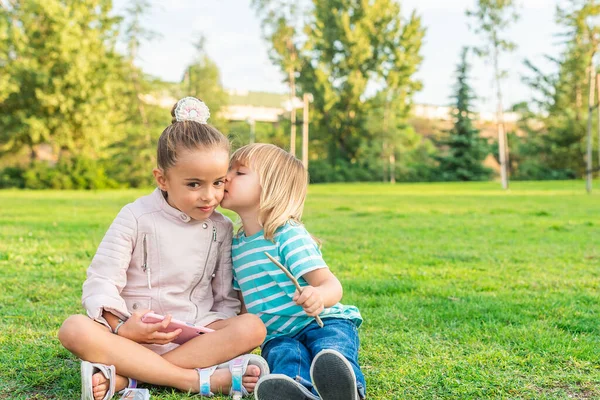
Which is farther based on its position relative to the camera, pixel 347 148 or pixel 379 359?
pixel 347 148

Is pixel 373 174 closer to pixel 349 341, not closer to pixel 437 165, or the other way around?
pixel 437 165

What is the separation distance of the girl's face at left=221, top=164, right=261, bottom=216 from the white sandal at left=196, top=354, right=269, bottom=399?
64 centimetres

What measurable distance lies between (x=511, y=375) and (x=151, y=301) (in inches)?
59.2

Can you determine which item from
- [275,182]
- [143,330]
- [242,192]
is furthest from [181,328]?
[275,182]

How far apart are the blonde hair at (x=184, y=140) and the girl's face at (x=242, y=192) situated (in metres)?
0.17

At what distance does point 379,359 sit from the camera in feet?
8.51

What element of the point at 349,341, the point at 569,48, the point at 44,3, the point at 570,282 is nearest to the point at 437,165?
the point at 569,48

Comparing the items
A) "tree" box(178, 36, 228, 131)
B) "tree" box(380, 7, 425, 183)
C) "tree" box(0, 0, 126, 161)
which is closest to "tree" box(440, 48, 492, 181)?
"tree" box(380, 7, 425, 183)

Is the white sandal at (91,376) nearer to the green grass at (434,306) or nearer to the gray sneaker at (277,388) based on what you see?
the green grass at (434,306)

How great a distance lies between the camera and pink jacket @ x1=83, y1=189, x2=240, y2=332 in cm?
229

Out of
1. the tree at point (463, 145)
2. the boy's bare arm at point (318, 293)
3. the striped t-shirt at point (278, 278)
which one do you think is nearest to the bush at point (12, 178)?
the tree at point (463, 145)

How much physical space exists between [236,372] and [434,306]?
1729mm

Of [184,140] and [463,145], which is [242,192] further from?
[463,145]

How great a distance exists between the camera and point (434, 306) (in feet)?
11.8
